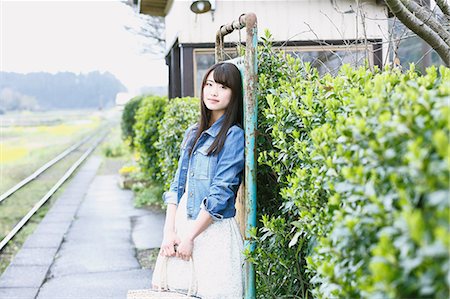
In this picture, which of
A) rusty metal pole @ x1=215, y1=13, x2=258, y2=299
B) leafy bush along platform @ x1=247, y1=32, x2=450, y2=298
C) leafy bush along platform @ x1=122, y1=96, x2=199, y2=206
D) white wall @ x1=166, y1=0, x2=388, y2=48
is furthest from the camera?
white wall @ x1=166, y1=0, x2=388, y2=48

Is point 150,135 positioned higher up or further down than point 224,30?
further down

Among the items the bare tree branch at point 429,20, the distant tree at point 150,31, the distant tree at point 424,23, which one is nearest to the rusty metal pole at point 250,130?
the distant tree at point 424,23

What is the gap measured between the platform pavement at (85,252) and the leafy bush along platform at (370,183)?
2.98 metres

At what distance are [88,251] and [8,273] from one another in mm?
1114

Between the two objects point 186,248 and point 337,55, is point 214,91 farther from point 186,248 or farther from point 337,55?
point 337,55

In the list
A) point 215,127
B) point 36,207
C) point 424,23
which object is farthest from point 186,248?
point 36,207

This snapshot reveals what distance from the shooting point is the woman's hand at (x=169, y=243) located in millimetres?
3467

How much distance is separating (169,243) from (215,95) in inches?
32.4

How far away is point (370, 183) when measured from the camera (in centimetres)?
180

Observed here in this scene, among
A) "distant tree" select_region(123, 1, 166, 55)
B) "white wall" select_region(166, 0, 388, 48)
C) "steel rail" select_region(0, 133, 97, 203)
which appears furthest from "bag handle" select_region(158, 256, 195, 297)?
Answer: "distant tree" select_region(123, 1, 166, 55)

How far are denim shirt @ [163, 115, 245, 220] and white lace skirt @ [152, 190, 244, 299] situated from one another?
0.09 meters

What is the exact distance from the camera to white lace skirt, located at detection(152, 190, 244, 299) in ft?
11.2

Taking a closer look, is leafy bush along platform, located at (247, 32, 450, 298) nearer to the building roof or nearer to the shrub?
the shrub

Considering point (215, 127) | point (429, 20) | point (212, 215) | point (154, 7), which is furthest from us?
point (154, 7)
